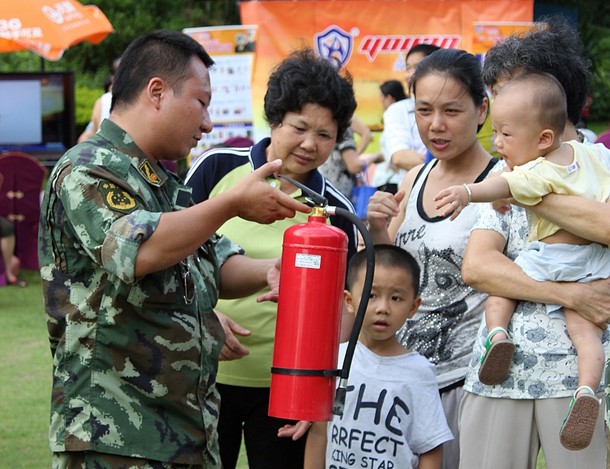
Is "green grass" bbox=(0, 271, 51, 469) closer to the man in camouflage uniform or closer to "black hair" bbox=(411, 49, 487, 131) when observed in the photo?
the man in camouflage uniform

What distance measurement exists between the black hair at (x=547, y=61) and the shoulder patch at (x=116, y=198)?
1.47 m

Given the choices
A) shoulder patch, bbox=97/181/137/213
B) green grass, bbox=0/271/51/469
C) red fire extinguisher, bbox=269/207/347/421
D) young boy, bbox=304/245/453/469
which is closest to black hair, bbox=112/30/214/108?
shoulder patch, bbox=97/181/137/213

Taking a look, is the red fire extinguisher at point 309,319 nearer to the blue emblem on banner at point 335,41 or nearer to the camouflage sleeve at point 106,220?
the camouflage sleeve at point 106,220

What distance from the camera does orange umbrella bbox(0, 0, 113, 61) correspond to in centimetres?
1288

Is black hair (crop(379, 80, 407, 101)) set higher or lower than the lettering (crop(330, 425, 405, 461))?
higher

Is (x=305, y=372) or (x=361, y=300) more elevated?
(x=361, y=300)

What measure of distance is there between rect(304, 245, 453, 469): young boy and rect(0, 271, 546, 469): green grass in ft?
8.01

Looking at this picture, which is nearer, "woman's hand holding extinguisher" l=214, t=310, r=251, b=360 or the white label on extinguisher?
the white label on extinguisher

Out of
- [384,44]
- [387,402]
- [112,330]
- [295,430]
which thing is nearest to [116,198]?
[112,330]

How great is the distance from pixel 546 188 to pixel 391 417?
39.3 inches

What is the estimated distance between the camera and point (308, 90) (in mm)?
3951

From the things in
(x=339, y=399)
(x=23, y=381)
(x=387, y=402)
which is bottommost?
(x=23, y=381)

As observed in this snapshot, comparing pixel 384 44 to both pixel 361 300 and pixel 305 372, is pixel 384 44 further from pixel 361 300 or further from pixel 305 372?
pixel 305 372

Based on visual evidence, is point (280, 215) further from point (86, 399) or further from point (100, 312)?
point (86, 399)
